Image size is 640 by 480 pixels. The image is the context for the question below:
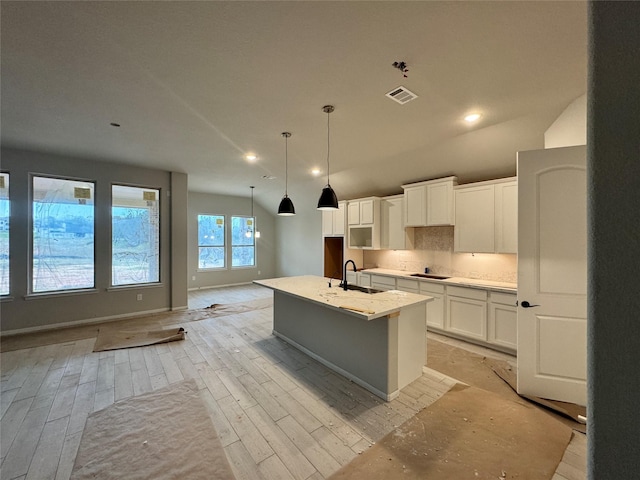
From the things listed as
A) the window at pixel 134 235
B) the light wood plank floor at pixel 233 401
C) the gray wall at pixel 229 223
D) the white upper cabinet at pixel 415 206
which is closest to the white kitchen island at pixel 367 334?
the light wood plank floor at pixel 233 401

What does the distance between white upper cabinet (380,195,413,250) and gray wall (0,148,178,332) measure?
4.50 m

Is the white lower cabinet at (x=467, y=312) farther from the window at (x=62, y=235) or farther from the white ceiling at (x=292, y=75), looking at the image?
the window at (x=62, y=235)

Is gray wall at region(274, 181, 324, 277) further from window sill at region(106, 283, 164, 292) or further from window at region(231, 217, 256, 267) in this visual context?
window sill at region(106, 283, 164, 292)

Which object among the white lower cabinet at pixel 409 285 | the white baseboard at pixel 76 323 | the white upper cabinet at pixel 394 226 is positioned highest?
the white upper cabinet at pixel 394 226

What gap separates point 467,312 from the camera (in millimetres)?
3820

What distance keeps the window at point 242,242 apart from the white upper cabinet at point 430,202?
5.28 metres

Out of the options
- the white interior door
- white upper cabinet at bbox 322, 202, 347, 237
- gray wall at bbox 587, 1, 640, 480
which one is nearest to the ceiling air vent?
the white interior door


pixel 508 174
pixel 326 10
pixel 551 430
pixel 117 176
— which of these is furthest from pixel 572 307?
pixel 117 176

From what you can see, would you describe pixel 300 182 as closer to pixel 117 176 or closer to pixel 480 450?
pixel 117 176

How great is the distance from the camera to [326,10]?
1592mm

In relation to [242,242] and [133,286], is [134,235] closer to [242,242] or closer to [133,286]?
[133,286]

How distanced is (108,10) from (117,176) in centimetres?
420

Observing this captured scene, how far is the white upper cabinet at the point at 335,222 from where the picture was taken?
604 cm

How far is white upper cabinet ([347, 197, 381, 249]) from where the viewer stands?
5.41m
